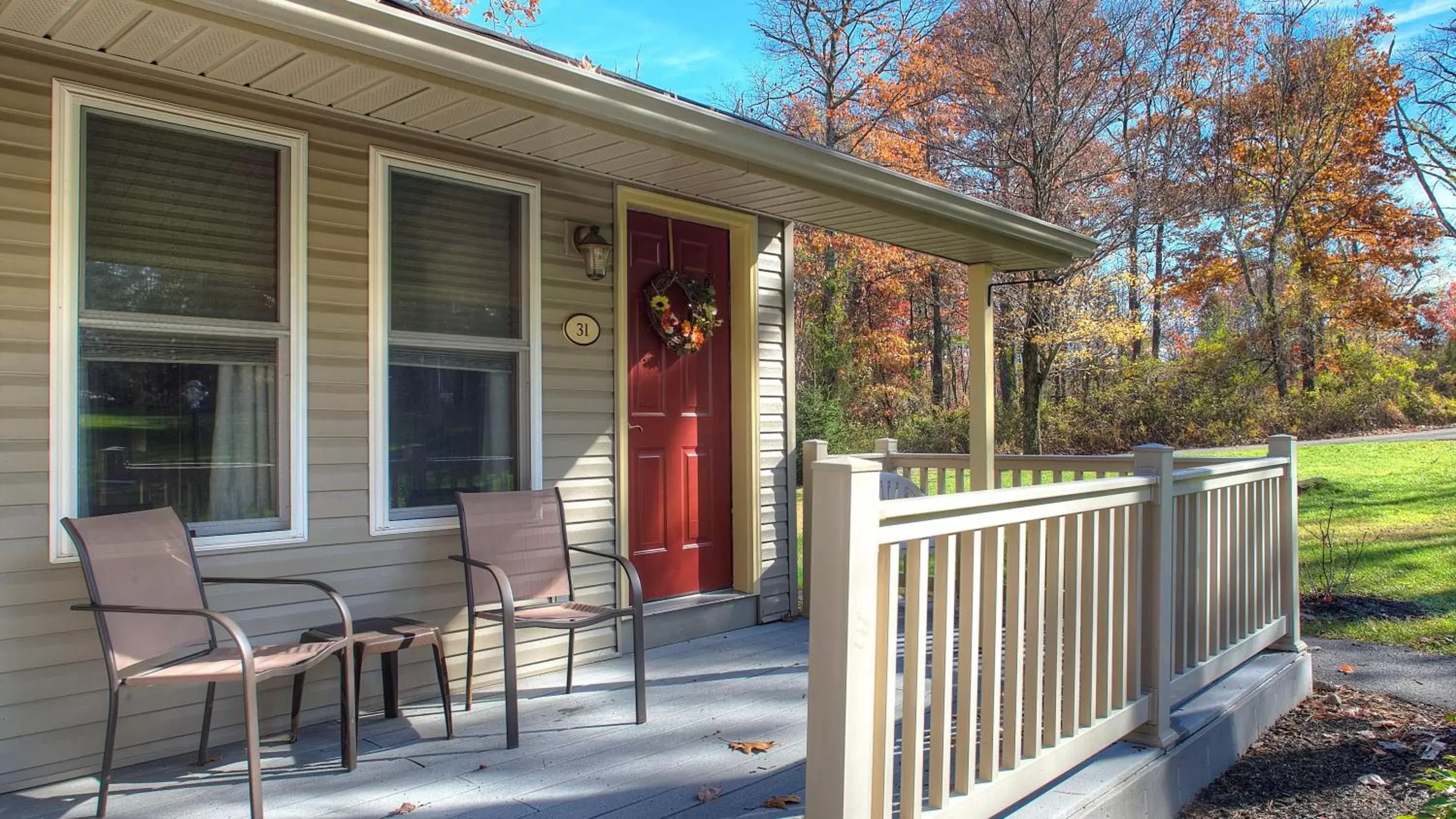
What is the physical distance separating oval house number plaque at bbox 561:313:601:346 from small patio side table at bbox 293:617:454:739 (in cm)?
138

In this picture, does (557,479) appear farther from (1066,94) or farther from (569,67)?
(1066,94)

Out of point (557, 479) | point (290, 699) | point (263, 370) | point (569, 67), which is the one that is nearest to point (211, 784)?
point (290, 699)

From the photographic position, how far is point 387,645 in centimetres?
288

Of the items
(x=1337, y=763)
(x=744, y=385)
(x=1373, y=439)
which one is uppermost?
(x=744, y=385)

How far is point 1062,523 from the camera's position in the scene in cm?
237

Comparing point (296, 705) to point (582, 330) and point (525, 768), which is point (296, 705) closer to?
point (525, 768)

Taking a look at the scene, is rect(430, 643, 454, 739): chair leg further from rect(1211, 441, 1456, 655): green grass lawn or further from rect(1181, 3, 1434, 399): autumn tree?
rect(1181, 3, 1434, 399): autumn tree

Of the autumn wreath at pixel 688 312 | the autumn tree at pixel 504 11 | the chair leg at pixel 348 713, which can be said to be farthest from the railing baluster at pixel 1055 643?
the autumn tree at pixel 504 11

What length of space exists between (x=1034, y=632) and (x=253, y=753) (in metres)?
2.00

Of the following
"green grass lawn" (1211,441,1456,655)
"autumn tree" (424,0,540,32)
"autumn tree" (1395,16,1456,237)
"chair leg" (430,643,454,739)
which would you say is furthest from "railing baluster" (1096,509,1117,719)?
"autumn tree" (1395,16,1456,237)

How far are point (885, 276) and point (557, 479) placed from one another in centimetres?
1198

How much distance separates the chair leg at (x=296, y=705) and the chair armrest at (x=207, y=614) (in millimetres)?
669

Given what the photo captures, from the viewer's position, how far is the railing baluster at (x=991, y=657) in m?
2.08

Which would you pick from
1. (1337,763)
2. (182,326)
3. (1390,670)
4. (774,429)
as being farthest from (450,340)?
(1390,670)
